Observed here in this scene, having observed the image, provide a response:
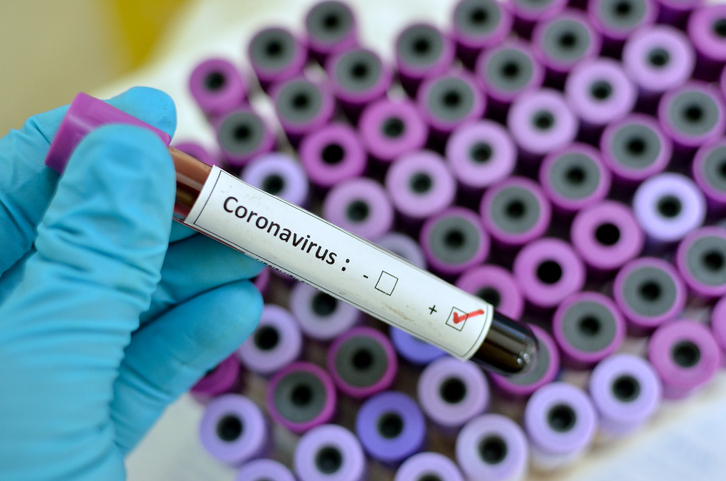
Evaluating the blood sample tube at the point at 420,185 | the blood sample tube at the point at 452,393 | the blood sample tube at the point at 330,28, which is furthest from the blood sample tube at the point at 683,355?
the blood sample tube at the point at 330,28

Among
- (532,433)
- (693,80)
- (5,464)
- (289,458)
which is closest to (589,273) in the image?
(532,433)

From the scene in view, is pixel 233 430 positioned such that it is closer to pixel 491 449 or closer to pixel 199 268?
pixel 199 268

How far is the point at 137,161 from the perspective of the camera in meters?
0.58

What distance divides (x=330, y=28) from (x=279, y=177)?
0.96ft

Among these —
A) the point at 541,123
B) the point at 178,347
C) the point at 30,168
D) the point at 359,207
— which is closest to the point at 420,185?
the point at 359,207

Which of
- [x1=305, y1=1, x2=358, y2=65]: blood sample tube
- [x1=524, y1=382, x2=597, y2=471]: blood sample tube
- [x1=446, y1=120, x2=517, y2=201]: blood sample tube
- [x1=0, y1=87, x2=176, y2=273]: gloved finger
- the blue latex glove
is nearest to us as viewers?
the blue latex glove

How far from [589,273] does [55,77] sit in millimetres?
Answer: 1117

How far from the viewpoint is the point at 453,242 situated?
883 mm

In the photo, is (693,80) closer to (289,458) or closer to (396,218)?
(396,218)

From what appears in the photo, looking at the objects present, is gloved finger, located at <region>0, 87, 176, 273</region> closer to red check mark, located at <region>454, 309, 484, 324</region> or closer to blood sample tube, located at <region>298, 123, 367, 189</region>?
blood sample tube, located at <region>298, 123, 367, 189</region>

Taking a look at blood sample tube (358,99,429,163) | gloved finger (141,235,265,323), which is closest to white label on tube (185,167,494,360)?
→ gloved finger (141,235,265,323)

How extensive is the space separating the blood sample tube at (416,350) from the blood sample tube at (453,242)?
0.37 ft

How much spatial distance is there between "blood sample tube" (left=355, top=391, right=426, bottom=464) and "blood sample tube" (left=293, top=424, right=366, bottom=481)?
0.02 meters

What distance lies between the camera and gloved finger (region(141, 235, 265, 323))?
0.74 m
